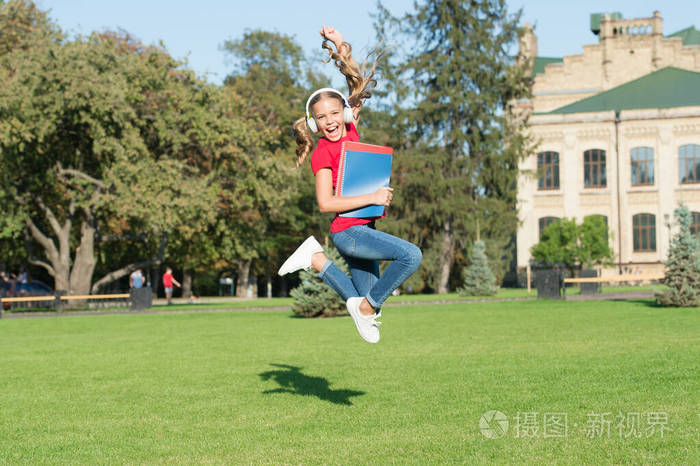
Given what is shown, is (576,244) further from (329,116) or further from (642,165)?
(329,116)

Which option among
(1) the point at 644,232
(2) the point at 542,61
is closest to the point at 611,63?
(2) the point at 542,61

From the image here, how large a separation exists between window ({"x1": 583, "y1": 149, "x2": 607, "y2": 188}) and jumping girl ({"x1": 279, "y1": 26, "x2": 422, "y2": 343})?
5505 centimetres

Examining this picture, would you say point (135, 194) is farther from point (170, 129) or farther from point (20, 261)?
point (20, 261)

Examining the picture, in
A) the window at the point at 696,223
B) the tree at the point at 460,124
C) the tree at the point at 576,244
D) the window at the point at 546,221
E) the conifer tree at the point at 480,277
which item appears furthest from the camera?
the window at the point at 546,221

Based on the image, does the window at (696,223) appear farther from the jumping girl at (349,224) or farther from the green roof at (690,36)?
the jumping girl at (349,224)

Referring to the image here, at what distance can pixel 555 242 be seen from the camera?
182 ft

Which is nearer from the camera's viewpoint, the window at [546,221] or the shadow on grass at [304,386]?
the shadow on grass at [304,386]

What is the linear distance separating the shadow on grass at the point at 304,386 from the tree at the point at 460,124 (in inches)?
1512

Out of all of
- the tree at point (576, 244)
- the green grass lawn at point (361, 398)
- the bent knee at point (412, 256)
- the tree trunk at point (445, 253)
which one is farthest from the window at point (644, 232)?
the bent knee at point (412, 256)

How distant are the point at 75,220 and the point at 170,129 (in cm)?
1002

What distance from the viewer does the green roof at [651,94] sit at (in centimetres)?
5978

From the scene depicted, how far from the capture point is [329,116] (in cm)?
668

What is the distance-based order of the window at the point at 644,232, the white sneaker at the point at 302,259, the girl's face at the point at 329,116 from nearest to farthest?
1. the girl's face at the point at 329,116
2. the white sneaker at the point at 302,259
3. the window at the point at 644,232

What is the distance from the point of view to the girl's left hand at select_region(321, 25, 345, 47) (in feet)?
23.3
